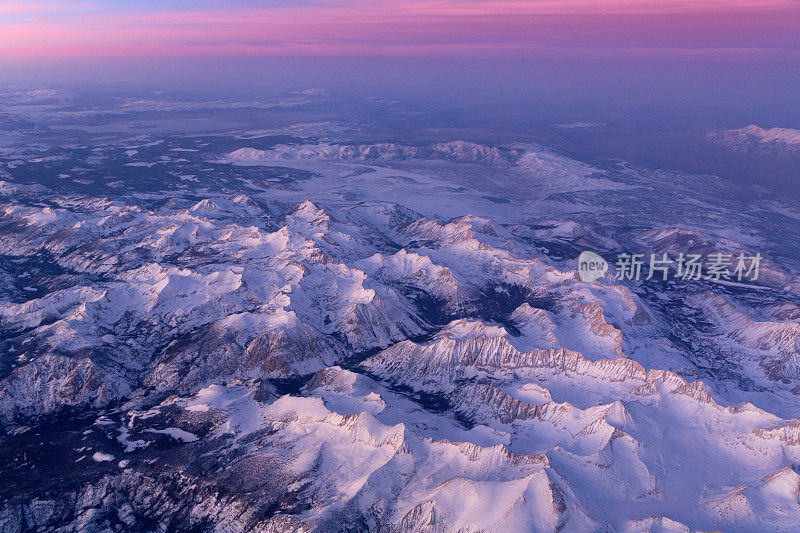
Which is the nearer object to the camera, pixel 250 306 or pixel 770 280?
pixel 250 306

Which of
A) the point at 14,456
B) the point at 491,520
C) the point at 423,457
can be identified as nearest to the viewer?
the point at 491,520

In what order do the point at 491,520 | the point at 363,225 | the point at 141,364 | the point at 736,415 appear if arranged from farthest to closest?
the point at 363,225 < the point at 141,364 < the point at 736,415 < the point at 491,520

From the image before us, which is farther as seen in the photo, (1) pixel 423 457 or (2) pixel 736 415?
(2) pixel 736 415

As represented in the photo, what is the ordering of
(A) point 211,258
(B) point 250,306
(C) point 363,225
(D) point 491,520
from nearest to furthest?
(D) point 491,520
(B) point 250,306
(A) point 211,258
(C) point 363,225

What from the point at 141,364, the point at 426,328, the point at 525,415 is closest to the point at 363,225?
the point at 426,328

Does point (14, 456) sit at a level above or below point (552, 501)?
below

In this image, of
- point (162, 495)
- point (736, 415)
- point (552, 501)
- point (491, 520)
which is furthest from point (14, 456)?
point (736, 415)

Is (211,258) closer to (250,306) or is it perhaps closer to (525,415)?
(250,306)

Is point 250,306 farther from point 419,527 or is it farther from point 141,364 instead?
point 419,527

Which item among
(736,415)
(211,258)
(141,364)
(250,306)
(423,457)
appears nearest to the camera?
(423,457)
